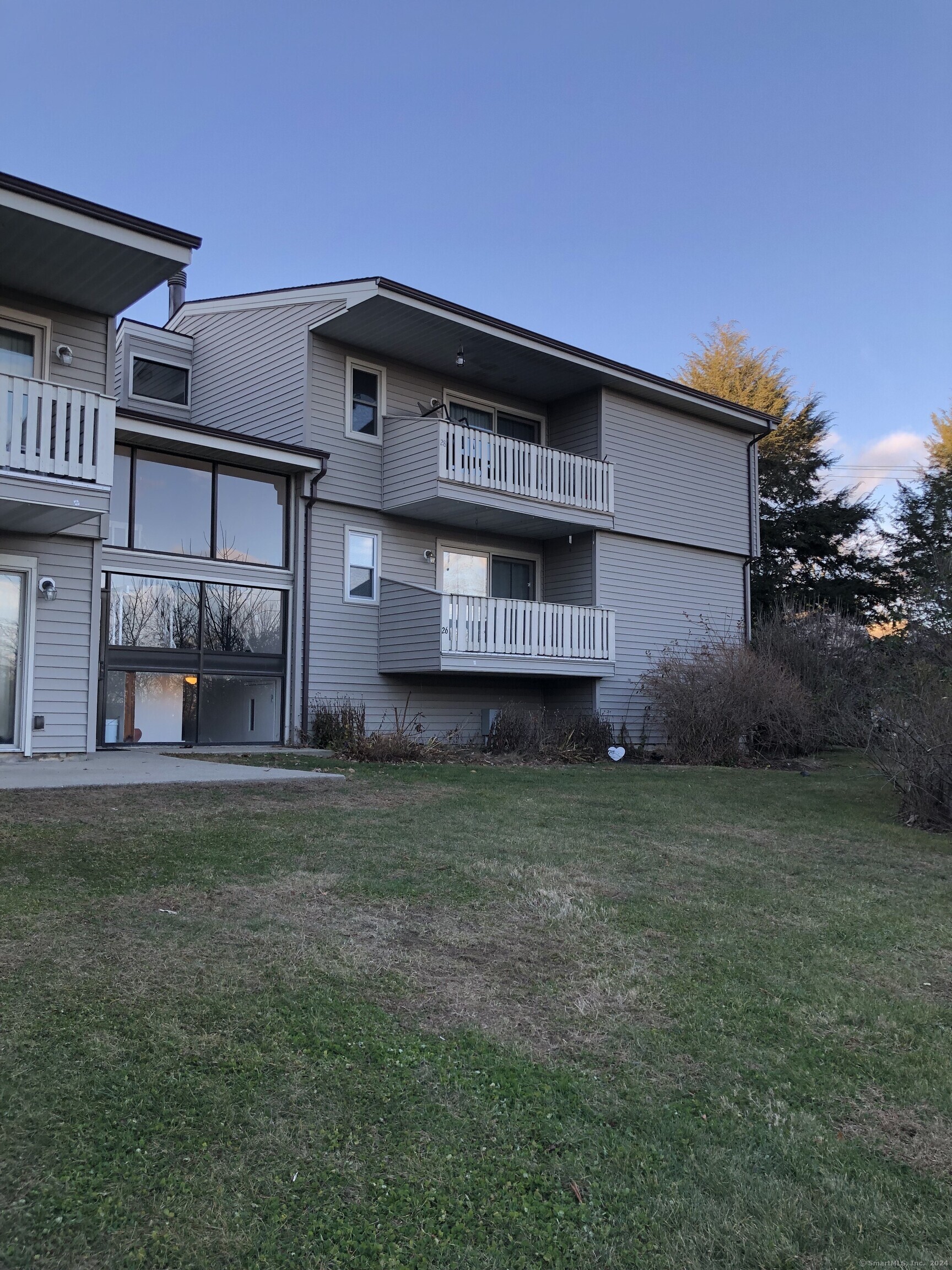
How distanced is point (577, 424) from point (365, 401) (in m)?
4.57

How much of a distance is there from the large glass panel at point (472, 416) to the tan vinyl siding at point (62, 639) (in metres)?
7.89

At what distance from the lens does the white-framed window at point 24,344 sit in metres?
11.2

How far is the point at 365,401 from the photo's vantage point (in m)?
16.1

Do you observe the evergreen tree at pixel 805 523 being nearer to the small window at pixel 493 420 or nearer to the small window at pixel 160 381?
the small window at pixel 493 420

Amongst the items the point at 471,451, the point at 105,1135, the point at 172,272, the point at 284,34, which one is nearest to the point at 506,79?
the point at 284,34

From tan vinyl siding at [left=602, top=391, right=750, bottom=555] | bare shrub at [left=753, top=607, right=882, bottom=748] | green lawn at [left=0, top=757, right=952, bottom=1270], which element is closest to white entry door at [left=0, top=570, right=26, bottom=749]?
green lawn at [left=0, top=757, right=952, bottom=1270]

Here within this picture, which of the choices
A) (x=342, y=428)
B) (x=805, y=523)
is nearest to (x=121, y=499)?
(x=342, y=428)

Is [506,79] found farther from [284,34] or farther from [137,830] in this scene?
[137,830]

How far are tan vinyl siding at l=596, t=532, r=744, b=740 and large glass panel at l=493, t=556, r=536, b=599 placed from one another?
156 cm

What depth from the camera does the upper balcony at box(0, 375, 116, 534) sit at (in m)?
9.83

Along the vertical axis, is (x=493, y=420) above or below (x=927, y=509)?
below

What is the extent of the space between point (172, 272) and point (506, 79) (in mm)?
11352

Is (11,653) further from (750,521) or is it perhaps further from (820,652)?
(750,521)

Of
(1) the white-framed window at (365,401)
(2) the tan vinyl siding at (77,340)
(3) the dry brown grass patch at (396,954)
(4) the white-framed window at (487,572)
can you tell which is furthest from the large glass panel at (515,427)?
(3) the dry brown grass patch at (396,954)
